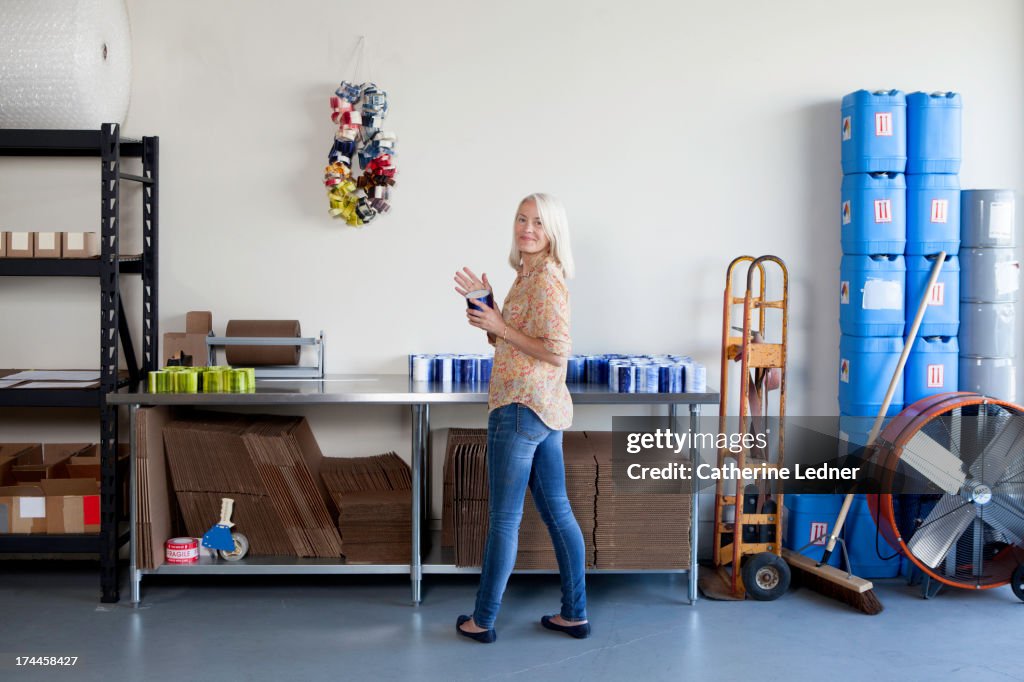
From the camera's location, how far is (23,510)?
13.3 ft

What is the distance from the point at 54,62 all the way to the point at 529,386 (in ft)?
8.02

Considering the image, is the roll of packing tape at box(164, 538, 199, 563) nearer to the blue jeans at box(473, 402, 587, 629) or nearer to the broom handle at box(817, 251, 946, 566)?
the blue jeans at box(473, 402, 587, 629)

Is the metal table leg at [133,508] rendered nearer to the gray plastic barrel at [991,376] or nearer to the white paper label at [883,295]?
the white paper label at [883,295]

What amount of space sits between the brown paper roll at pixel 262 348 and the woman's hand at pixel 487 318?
124 centimetres

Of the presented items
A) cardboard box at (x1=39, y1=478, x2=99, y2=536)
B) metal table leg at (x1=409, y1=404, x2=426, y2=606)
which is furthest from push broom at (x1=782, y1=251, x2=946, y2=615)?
cardboard box at (x1=39, y1=478, x2=99, y2=536)

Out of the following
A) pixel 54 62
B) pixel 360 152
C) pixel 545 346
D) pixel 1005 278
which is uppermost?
pixel 54 62

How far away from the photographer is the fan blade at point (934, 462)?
3949mm

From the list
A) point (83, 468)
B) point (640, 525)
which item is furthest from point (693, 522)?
point (83, 468)

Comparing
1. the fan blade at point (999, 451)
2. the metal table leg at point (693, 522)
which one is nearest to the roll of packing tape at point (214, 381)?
the metal table leg at point (693, 522)

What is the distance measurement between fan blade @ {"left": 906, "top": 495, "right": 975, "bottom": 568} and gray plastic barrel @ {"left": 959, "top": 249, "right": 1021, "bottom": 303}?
0.90 metres

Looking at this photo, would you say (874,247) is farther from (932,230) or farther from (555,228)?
(555,228)

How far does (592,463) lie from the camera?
3957mm

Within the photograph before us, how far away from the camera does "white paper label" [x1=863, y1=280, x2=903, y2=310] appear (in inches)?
166

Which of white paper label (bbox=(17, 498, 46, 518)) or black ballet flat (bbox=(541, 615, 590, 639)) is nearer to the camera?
black ballet flat (bbox=(541, 615, 590, 639))
